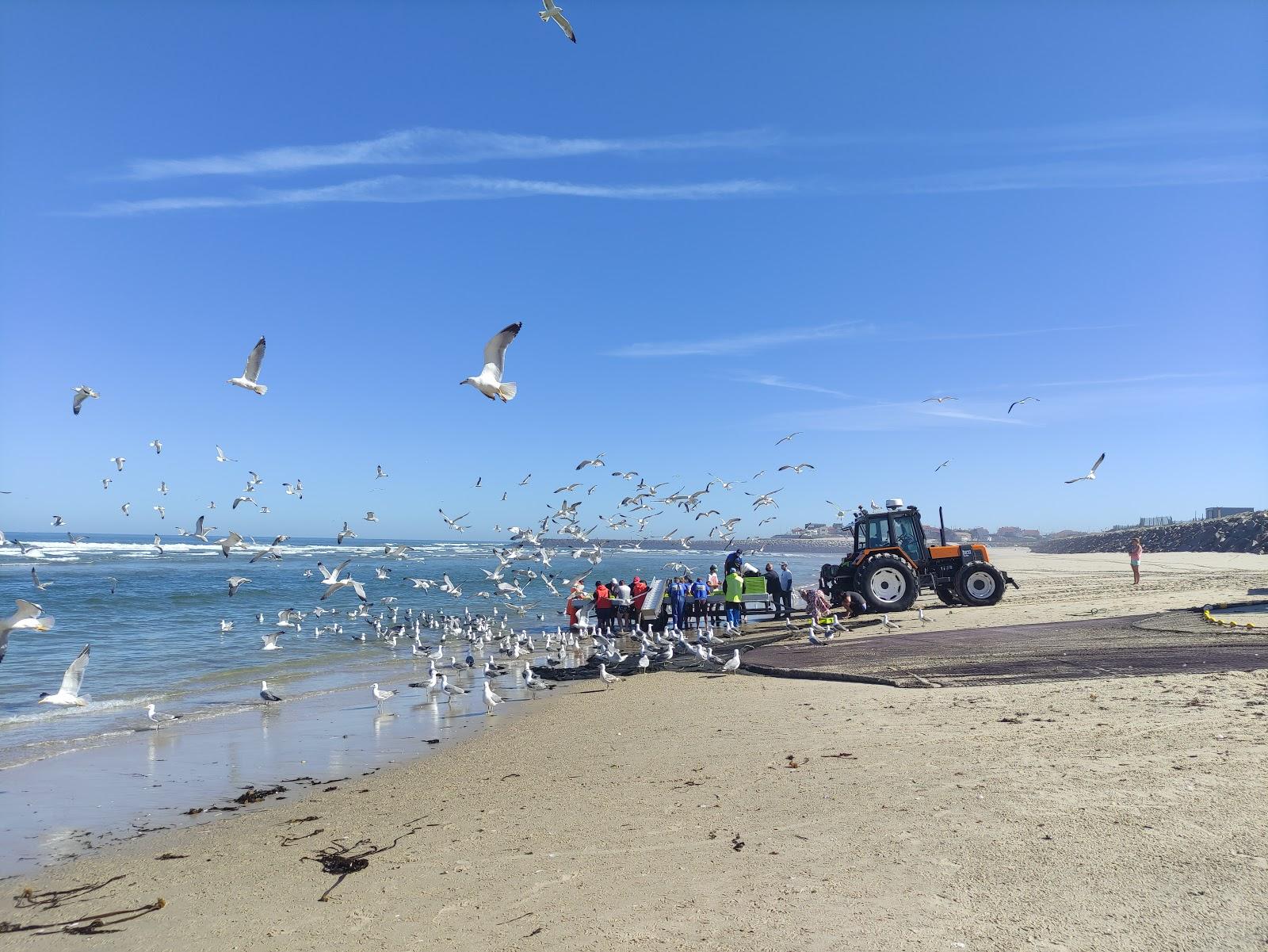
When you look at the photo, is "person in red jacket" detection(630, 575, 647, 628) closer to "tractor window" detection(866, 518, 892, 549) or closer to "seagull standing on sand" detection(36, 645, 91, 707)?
"tractor window" detection(866, 518, 892, 549)

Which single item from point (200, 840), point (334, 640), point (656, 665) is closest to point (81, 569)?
point (334, 640)

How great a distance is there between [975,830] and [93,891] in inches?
246

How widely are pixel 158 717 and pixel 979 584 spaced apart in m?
17.1

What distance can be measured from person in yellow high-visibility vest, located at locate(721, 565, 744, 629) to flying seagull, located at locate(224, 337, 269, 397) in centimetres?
1269

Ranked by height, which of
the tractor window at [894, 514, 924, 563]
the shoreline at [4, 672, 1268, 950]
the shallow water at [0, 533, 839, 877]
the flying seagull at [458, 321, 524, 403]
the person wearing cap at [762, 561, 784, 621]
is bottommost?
the shallow water at [0, 533, 839, 877]

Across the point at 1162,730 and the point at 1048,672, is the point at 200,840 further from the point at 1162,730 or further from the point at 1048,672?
the point at 1048,672

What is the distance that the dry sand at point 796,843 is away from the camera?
161 inches

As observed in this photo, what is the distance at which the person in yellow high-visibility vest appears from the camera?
67.4 ft

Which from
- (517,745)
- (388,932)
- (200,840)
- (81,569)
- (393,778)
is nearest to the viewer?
(388,932)

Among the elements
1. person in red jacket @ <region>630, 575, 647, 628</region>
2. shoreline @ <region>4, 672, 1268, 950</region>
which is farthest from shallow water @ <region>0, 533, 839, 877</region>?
person in red jacket @ <region>630, 575, 647, 628</region>

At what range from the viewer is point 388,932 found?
451 centimetres

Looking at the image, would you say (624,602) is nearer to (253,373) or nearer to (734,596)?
(734,596)

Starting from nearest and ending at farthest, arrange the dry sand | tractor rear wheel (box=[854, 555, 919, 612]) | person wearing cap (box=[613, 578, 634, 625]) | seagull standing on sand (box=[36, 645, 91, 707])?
the dry sand
seagull standing on sand (box=[36, 645, 91, 707])
tractor rear wheel (box=[854, 555, 919, 612])
person wearing cap (box=[613, 578, 634, 625])

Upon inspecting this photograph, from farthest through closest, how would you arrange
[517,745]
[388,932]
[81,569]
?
1. [81,569]
2. [517,745]
3. [388,932]
